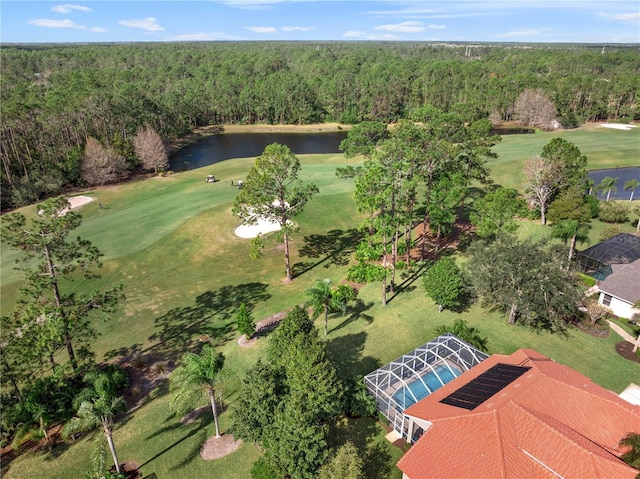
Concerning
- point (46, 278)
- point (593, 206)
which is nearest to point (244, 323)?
point (46, 278)

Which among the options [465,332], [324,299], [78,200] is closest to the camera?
[465,332]

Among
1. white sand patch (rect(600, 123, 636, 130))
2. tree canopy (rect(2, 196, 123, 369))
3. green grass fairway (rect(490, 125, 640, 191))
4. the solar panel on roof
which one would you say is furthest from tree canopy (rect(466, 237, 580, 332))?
white sand patch (rect(600, 123, 636, 130))

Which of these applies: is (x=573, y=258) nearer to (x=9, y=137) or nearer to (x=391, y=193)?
(x=391, y=193)

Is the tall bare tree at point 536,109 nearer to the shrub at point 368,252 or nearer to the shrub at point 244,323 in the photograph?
the shrub at point 368,252

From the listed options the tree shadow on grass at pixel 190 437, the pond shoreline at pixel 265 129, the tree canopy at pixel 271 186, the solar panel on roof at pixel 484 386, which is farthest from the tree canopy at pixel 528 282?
the pond shoreline at pixel 265 129

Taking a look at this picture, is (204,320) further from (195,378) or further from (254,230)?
(254,230)

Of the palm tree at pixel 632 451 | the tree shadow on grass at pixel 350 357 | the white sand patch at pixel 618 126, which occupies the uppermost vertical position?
the white sand patch at pixel 618 126
